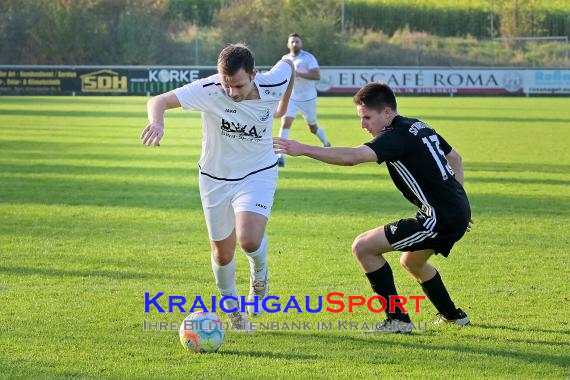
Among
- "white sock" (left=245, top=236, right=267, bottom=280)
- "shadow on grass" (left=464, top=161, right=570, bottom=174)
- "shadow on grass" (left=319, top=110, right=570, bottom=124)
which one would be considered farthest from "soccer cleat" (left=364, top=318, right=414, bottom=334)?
"shadow on grass" (left=319, top=110, right=570, bottom=124)

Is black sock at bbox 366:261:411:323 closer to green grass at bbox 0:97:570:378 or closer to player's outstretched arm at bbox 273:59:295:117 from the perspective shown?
green grass at bbox 0:97:570:378

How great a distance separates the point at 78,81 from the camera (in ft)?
147

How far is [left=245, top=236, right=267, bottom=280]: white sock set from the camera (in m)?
6.86

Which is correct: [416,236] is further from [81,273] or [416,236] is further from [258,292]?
[81,273]

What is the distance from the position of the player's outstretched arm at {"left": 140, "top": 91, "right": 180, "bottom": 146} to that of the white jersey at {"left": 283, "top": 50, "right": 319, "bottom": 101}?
1105cm

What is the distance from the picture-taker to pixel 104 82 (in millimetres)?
44594

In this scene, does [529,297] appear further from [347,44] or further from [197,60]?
[347,44]

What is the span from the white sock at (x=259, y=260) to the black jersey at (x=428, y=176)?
107cm

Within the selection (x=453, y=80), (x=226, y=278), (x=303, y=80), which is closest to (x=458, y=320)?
(x=226, y=278)

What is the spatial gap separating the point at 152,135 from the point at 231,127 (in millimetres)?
816

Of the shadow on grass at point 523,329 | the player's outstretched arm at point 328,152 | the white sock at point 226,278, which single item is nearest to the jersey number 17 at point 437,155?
the player's outstretched arm at point 328,152

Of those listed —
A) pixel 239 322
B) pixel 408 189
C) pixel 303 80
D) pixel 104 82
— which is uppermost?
pixel 408 189

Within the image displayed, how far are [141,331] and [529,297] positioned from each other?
9.83ft

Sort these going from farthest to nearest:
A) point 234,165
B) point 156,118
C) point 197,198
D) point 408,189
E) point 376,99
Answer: point 197,198
point 234,165
point 408,189
point 376,99
point 156,118
